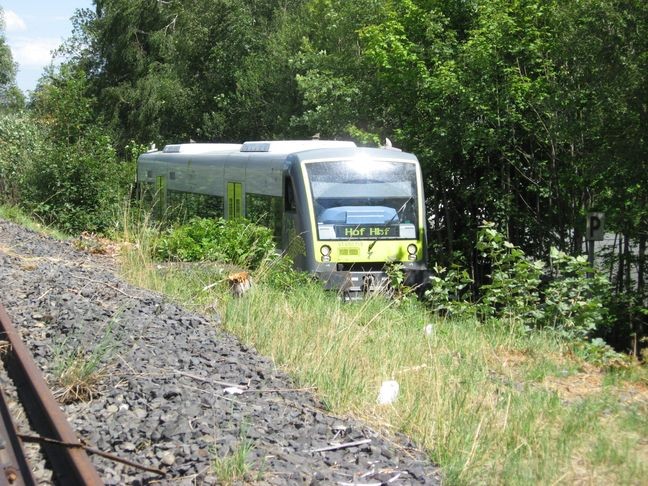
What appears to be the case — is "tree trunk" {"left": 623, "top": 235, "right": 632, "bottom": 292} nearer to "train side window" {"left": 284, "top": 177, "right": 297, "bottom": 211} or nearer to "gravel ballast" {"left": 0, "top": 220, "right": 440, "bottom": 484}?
"train side window" {"left": 284, "top": 177, "right": 297, "bottom": 211}

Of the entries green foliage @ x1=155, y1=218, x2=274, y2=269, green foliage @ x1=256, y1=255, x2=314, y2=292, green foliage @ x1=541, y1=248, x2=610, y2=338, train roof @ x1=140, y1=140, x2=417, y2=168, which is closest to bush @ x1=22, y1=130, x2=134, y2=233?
train roof @ x1=140, y1=140, x2=417, y2=168

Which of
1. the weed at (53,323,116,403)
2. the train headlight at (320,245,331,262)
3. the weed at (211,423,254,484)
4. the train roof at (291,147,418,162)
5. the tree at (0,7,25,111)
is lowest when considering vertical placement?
the weed at (211,423,254,484)

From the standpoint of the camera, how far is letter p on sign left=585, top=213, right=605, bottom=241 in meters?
15.4

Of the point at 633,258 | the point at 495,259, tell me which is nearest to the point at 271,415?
the point at 495,259

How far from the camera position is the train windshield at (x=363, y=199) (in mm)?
15438

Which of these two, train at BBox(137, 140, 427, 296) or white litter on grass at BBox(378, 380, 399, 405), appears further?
train at BBox(137, 140, 427, 296)

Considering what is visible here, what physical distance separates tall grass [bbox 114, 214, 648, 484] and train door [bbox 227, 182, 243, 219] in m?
8.11

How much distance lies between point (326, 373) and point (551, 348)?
136 inches

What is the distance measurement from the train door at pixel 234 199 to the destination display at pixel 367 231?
3.71 meters

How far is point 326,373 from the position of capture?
6332mm

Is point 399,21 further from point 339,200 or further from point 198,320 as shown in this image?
point 198,320

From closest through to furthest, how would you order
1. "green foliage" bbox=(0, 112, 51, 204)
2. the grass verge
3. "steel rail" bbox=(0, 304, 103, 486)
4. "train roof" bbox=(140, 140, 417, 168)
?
"steel rail" bbox=(0, 304, 103, 486)
"train roof" bbox=(140, 140, 417, 168)
the grass verge
"green foliage" bbox=(0, 112, 51, 204)

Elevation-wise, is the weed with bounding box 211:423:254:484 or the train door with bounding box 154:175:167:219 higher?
the train door with bounding box 154:175:167:219

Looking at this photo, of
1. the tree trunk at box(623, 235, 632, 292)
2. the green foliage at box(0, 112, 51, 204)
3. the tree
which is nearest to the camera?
the tree trunk at box(623, 235, 632, 292)
